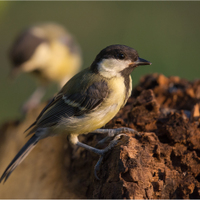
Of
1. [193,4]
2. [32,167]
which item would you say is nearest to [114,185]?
[32,167]

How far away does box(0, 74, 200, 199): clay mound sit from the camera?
204cm

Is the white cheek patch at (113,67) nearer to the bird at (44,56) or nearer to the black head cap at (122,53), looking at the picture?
the black head cap at (122,53)

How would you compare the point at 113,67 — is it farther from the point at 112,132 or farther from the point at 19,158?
the point at 19,158

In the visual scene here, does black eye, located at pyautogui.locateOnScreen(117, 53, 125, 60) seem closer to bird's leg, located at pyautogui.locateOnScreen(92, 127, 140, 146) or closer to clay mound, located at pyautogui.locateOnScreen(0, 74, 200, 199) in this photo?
clay mound, located at pyautogui.locateOnScreen(0, 74, 200, 199)

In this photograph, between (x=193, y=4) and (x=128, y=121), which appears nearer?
(x=128, y=121)

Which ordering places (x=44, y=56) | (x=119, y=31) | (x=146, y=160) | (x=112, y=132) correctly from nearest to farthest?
(x=146, y=160) < (x=112, y=132) < (x=44, y=56) < (x=119, y=31)

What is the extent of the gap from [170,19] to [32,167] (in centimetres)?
537

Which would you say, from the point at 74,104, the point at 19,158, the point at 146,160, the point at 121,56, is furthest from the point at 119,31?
the point at 146,160

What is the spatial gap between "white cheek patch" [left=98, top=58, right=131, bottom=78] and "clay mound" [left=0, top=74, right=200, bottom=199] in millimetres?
316

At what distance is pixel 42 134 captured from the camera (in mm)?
2727

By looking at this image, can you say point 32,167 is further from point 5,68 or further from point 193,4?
point 193,4

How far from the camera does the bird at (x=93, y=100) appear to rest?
2534 millimetres

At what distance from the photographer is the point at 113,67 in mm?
2627

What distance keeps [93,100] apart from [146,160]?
0.70 meters
